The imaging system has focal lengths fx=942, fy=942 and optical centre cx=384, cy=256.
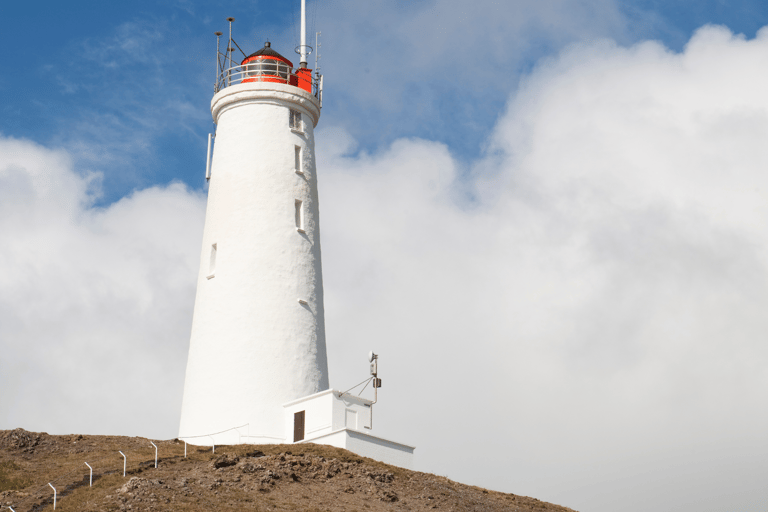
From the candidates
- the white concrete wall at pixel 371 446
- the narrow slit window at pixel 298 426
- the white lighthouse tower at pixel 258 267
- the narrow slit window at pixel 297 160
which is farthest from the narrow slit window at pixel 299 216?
the white concrete wall at pixel 371 446

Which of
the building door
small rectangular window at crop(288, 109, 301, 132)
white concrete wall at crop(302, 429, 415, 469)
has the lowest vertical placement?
white concrete wall at crop(302, 429, 415, 469)

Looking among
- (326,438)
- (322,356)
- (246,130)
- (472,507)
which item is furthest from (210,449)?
A: (246,130)

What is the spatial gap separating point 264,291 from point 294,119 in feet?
28.8

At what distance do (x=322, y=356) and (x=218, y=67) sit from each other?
1507 centimetres

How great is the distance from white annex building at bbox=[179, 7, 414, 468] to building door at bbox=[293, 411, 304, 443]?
54mm

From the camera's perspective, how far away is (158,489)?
28609 millimetres

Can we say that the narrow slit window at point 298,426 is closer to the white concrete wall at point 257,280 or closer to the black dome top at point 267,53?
the white concrete wall at point 257,280

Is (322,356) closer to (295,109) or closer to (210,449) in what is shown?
(210,449)

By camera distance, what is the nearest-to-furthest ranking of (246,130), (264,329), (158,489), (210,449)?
(158,489), (210,449), (264,329), (246,130)

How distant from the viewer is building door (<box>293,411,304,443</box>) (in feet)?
125

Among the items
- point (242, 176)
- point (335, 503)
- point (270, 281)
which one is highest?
point (242, 176)

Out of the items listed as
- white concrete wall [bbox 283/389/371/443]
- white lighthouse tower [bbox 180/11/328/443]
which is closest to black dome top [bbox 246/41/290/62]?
white lighthouse tower [bbox 180/11/328/443]

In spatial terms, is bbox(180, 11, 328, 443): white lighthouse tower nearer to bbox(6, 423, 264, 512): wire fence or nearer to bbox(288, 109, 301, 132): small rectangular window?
bbox(288, 109, 301, 132): small rectangular window

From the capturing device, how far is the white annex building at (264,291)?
126 feet
